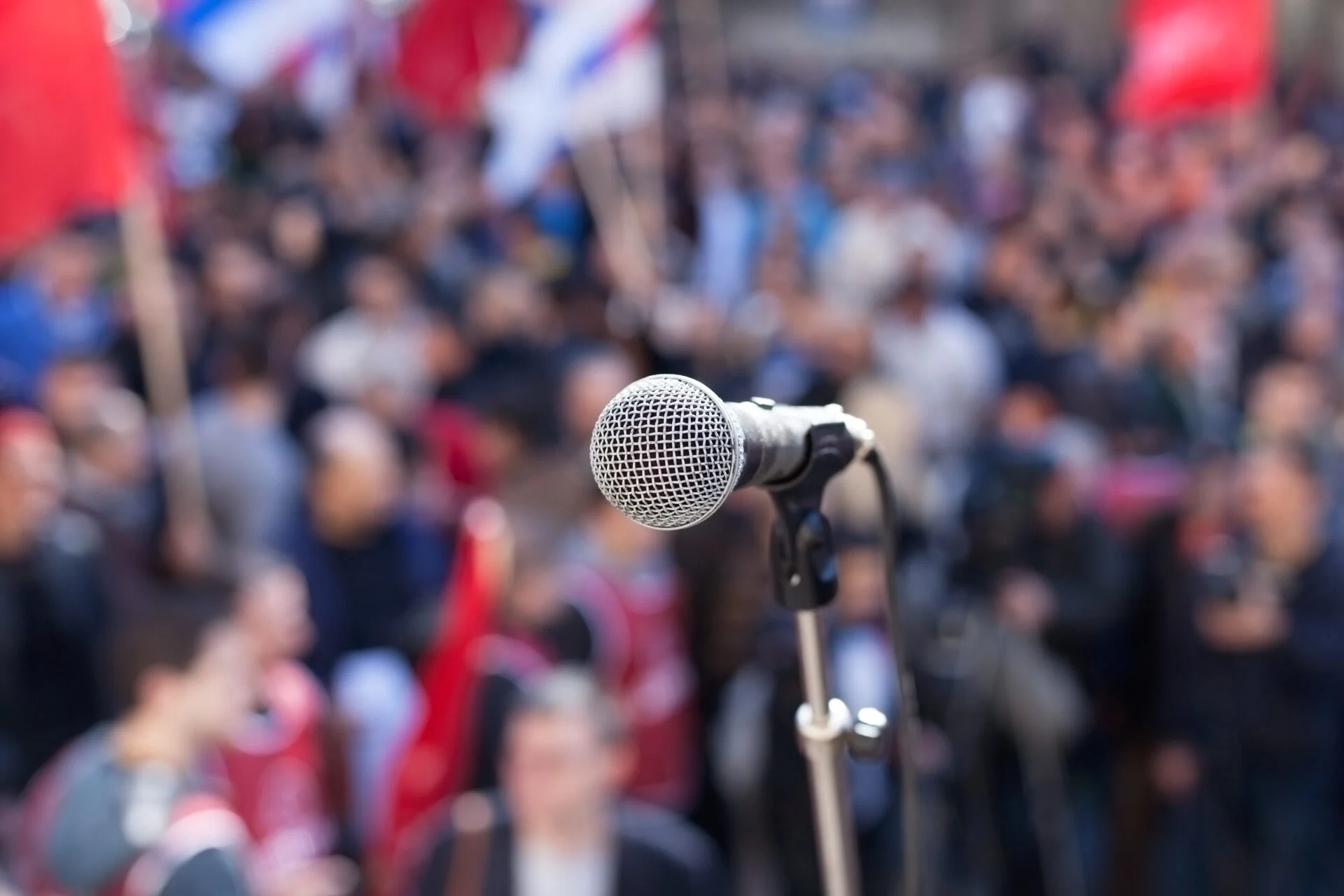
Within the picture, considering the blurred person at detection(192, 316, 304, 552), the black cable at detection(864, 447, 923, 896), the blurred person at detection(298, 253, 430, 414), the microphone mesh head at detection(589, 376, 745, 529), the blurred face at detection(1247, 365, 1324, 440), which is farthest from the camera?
the blurred person at detection(298, 253, 430, 414)

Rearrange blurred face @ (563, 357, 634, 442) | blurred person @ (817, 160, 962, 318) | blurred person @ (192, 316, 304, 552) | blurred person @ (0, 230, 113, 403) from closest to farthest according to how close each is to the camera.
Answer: blurred person @ (192, 316, 304, 552) < blurred face @ (563, 357, 634, 442) < blurred person @ (0, 230, 113, 403) < blurred person @ (817, 160, 962, 318)

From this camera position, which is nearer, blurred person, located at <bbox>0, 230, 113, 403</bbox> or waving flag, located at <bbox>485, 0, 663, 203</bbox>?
blurred person, located at <bbox>0, 230, 113, 403</bbox>

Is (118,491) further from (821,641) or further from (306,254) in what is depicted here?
(821,641)

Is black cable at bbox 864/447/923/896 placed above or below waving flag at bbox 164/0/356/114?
below

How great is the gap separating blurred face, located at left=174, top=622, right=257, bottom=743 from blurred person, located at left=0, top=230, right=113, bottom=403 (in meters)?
2.65

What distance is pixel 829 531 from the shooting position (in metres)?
1.24

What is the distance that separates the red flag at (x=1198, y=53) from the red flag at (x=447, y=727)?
153 inches

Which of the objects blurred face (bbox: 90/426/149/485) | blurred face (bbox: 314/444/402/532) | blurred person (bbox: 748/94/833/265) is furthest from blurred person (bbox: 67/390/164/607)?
blurred person (bbox: 748/94/833/265)

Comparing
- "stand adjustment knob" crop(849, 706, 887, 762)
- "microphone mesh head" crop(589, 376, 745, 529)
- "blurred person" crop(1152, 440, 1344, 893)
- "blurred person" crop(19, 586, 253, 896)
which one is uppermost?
"microphone mesh head" crop(589, 376, 745, 529)

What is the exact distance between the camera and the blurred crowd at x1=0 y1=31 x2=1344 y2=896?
8.32ft

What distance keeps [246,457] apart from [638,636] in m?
1.24

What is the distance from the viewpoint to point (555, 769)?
7.66ft

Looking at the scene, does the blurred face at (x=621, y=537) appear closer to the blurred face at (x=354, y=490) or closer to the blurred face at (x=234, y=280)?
the blurred face at (x=354, y=490)

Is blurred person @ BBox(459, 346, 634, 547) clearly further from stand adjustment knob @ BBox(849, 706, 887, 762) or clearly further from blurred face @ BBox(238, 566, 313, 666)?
stand adjustment knob @ BBox(849, 706, 887, 762)
